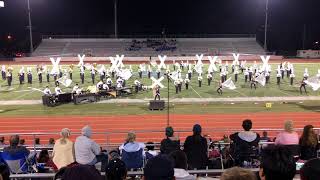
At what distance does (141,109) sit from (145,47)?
36.1 meters

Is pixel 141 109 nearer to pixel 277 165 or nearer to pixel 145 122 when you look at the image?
pixel 145 122

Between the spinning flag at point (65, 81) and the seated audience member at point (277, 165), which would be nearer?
the seated audience member at point (277, 165)

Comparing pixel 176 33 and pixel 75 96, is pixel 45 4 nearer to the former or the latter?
pixel 176 33

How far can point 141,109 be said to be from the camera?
21125 mm

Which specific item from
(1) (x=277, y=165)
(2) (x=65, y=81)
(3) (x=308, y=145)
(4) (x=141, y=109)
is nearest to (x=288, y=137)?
(3) (x=308, y=145)

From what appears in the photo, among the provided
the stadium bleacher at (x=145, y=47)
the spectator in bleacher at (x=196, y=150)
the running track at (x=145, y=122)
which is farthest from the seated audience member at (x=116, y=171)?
the stadium bleacher at (x=145, y=47)

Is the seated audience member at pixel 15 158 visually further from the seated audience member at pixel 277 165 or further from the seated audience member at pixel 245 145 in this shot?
the seated audience member at pixel 277 165

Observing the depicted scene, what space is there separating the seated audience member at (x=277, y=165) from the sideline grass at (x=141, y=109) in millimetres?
17264

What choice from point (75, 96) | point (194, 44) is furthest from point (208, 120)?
point (194, 44)

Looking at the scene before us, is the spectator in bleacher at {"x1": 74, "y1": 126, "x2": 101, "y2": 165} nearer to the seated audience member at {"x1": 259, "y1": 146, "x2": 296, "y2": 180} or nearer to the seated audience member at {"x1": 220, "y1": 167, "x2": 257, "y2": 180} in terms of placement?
the seated audience member at {"x1": 259, "y1": 146, "x2": 296, "y2": 180}

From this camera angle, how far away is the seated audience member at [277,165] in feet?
8.47

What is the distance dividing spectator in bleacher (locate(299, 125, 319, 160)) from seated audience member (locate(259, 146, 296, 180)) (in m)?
3.32

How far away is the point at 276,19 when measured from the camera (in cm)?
5788

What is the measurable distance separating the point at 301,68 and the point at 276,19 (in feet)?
66.3
